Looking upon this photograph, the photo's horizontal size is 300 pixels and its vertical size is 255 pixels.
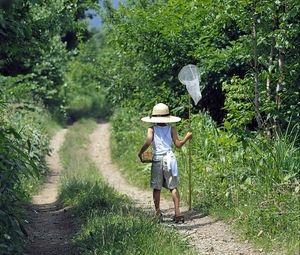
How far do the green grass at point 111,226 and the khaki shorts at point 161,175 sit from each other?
53 centimetres

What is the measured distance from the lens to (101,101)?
138ft

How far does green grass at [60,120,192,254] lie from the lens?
6963 millimetres

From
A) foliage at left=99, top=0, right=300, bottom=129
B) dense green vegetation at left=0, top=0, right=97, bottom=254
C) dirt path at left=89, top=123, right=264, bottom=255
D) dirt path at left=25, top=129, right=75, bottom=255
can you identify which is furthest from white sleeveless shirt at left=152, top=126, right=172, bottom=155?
dense green vegetation at left=0, top=0, right=97, bottom=254

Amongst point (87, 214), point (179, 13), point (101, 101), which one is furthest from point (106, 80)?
point (101, 101)

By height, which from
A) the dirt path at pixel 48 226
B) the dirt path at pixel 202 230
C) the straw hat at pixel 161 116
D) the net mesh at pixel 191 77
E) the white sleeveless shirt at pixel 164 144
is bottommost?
the dirt path at pixel 48 226

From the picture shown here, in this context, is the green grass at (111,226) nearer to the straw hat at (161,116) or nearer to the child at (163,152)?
the child at (163,152)

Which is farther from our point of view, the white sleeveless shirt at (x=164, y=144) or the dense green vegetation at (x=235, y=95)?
the white sleeveless shirt at (x=164, y=144)

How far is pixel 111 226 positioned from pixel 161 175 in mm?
1690

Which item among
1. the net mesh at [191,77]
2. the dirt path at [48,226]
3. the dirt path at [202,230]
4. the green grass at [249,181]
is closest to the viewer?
the green grass at [249,181]

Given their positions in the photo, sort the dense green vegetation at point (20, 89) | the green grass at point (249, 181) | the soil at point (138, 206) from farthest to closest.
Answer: the soil at point (138, 206) < the green grass at point (249, 181) < the dense green vegetation at point (20, 89)

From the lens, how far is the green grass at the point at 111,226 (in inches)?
274

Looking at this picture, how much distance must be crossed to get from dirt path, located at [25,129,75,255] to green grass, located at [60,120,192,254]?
0.75 feet

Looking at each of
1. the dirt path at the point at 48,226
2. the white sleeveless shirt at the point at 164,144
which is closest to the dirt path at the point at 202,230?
the white sleeveless shirt at the point at 164,144

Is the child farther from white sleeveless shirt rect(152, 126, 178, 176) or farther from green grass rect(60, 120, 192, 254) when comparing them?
green grass rect(60, 120, 192, 254)
